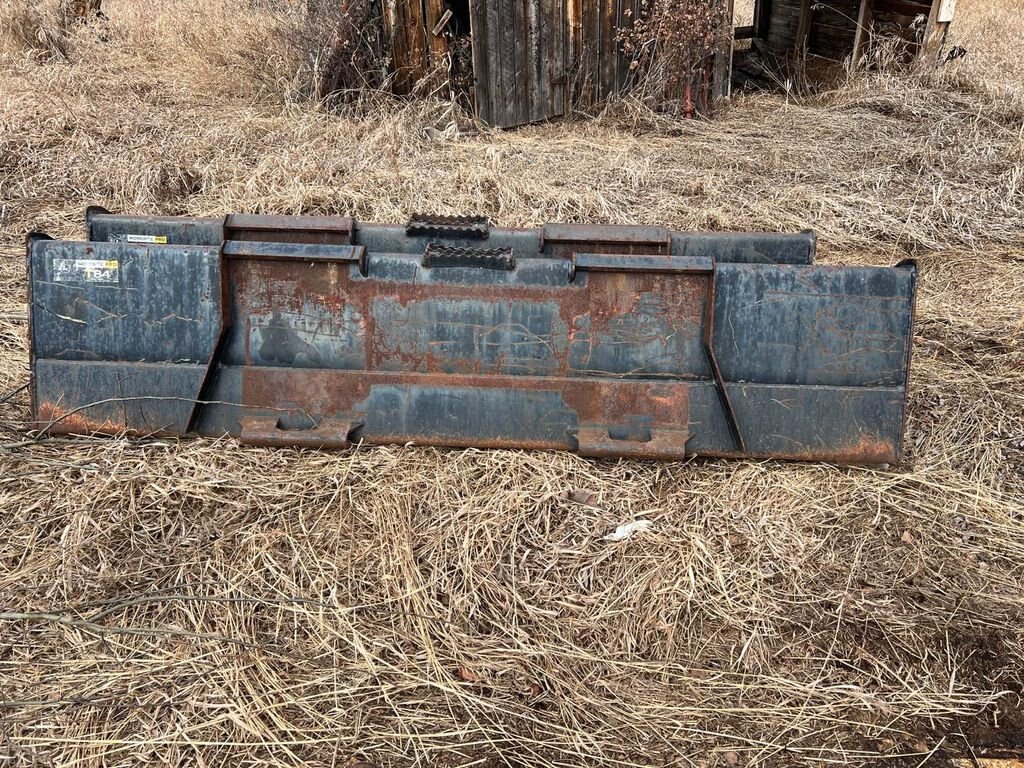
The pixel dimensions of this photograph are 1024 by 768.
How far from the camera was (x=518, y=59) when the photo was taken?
7910 mm

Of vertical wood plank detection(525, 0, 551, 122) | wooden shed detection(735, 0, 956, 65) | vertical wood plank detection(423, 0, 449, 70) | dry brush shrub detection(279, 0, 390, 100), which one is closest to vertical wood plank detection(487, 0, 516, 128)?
vertical wood plank detection(525, 0, 551, 122)

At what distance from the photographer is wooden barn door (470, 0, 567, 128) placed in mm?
7645

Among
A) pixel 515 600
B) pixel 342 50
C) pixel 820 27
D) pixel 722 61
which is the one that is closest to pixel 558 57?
pixel 722 61

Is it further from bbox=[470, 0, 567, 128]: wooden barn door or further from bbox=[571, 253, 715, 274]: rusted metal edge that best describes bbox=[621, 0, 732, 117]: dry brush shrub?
bbox=[571, 253, 715, 274]: rusted metal edge

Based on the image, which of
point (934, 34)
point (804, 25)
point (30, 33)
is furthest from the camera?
point (804, 25)

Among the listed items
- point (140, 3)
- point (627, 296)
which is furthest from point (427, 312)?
point (140, 3)

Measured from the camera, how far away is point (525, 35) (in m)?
7.87

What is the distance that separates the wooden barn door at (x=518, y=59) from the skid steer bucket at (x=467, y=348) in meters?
4.99

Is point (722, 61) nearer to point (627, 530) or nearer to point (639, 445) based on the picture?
point (639, 445)

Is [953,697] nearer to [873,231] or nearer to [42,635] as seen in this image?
[42,635]

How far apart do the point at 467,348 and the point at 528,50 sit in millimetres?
5524

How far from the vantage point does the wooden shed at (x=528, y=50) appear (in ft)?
25.0

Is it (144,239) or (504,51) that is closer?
(144,239)

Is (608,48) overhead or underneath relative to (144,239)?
overhead
